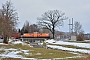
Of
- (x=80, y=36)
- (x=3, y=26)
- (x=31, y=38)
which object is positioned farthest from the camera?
(x=31, y=38)

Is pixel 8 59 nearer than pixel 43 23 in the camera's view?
Yes

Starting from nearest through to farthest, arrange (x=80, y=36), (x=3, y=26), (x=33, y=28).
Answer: (x=3, y=26), (x=80, y=36), (x=33, y=28)

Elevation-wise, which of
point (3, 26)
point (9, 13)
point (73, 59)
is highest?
point (9, 13)

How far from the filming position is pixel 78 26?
98.2 m

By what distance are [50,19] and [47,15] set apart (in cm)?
285

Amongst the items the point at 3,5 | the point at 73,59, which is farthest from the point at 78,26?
the point at 73,59

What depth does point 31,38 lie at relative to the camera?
7775cm

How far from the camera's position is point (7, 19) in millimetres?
35562

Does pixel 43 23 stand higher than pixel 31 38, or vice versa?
pixel 43 23

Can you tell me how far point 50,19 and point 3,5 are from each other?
46946 mm

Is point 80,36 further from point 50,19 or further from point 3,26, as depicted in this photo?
point 3,26

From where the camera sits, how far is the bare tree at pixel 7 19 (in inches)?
1324

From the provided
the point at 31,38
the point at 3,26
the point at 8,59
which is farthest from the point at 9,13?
the point at 31,38

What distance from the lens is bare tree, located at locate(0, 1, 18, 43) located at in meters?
33.6
